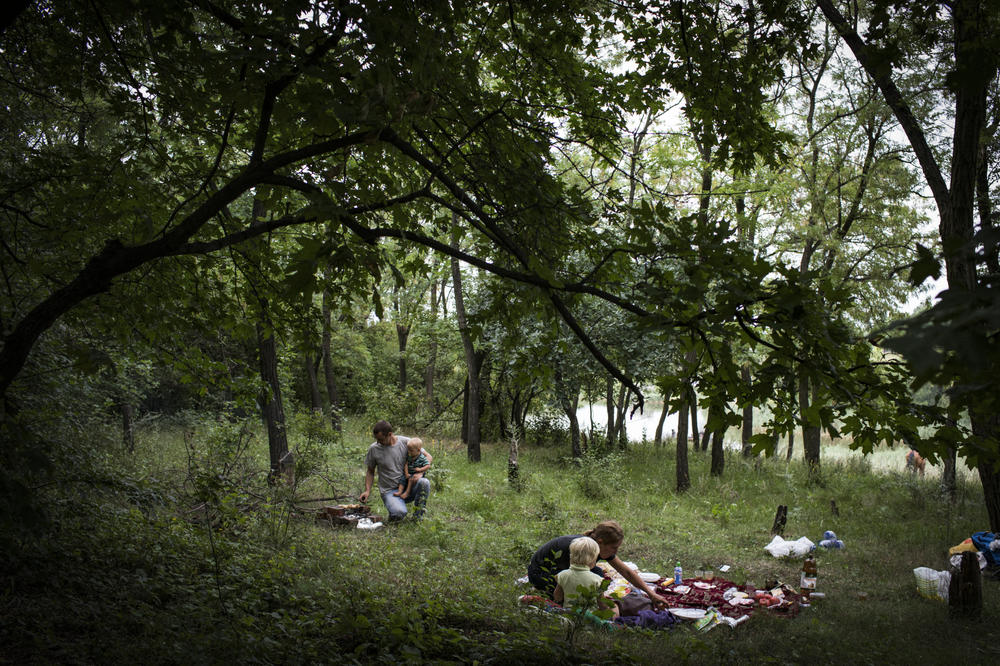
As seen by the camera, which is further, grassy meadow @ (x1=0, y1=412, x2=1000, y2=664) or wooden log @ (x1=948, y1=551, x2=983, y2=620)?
wooden log @ (x1=948, y1=551, x2=983, y2=620)

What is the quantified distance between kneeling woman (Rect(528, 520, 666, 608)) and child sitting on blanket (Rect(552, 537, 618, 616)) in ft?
0.57

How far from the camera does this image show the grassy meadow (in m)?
3.87

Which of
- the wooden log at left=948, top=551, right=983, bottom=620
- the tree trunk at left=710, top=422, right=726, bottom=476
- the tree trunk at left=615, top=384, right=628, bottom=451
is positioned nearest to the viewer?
the wooden log at left=948, top=551, right=983, bottom=620

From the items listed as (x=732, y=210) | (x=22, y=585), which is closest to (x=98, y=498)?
(x=22, y=585)

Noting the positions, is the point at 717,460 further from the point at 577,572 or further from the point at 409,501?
the point at 577,572

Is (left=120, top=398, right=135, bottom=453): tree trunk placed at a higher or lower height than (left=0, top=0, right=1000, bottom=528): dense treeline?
lower

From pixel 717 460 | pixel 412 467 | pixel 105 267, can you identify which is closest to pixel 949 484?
pixel 717 460

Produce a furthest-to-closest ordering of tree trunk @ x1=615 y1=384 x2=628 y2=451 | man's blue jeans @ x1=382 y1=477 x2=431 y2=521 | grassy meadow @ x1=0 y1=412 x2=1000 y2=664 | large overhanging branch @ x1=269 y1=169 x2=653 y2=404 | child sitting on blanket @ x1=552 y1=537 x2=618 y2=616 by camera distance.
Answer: tree trunk @ x1=615 y1=384 x2=628 y2=451 → man's blue jeans @ x1=382 y1=477 x2=431 y2=521 → child sitting on blanket @ x1=552 y1=537 x2=618 y2=616 → grassy meadow @ x1=0 y1=412 x2=1000 y2=664 → large overhanging branch @ x1=269 y1=169 x2=653 y2=404

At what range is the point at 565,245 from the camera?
171 inches

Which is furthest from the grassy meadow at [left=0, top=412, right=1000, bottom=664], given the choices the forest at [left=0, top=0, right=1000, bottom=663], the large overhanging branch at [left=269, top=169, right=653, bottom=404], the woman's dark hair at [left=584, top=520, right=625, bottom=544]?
the large overhanging branch at [left=269, top=169, right=653, bottom=404]

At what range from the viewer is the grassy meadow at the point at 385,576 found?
12.7ft

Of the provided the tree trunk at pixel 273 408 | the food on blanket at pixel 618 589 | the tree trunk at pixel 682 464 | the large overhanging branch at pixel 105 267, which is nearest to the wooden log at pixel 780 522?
the tree trunk at pixel 682 464

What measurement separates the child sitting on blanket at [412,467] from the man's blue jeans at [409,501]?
72 millimetres

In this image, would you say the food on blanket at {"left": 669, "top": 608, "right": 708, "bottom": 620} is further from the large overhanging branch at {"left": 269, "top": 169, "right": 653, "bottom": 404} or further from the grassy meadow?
the large overhanging branch at {"left": 269, "top": 169, "right": 653, "bottom": 404}
